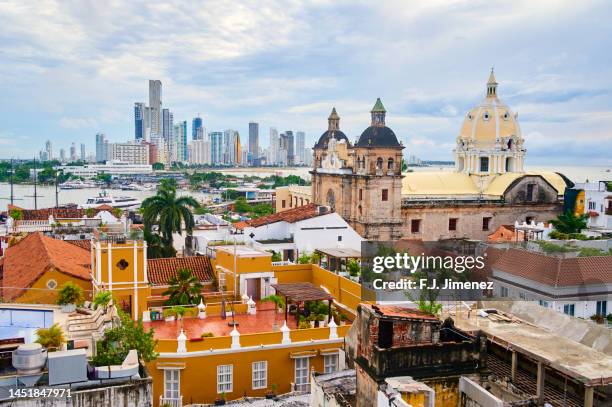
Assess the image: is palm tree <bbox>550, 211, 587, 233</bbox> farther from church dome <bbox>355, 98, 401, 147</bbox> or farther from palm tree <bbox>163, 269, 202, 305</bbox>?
palm tree <bbox>163, 269, 202, 305</bbox>

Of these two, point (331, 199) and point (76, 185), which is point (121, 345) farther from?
point (76, 185)

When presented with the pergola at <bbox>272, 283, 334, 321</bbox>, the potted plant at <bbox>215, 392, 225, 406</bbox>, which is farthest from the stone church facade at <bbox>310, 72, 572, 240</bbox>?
the potted plant at <bbox>215, 392, 225, 406</bbox>

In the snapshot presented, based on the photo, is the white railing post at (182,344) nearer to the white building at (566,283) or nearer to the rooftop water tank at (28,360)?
the rooftop water tank at (28,360)

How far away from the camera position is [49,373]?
1036 centimetres

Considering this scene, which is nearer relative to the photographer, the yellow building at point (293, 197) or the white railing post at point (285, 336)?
the white railing post at point (285, 336)

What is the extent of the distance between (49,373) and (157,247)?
26.3 m

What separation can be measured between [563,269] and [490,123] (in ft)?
116

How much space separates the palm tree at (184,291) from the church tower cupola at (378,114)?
88.6ft

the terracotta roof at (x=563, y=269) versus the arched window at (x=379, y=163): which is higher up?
the arched window at (x=379, y=163)

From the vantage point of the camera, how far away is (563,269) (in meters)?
23.0

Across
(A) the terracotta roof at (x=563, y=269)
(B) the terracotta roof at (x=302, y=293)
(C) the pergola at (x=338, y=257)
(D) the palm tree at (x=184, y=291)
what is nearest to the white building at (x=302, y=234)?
(C) the pergola at (x=338, y=257)

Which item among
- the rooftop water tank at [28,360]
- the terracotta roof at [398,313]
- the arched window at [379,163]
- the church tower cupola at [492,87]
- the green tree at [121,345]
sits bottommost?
the green tree at [121,345]

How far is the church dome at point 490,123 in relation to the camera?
5597 centimetres

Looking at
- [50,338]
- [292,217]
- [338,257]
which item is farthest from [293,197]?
[50,338]
